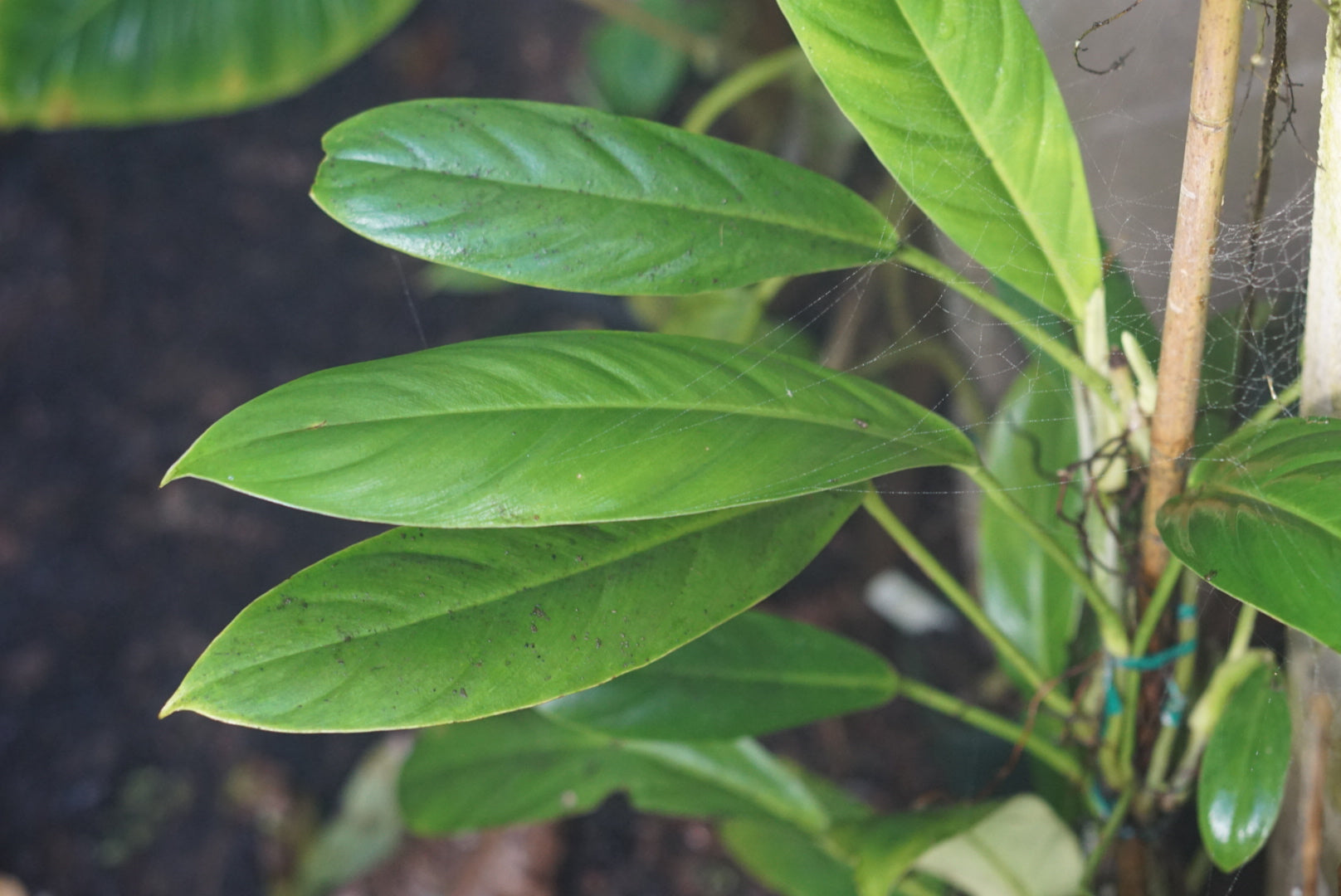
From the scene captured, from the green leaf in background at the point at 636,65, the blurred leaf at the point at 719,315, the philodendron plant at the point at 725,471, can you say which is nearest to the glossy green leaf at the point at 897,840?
the philodendron plant at the point at 725,471

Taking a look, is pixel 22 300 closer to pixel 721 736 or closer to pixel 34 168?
pixel 34 168

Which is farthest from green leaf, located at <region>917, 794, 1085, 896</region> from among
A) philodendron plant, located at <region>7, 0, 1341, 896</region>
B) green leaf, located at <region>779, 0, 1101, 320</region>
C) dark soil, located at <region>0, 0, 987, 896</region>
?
dark soil, located at <region>0, 0, 987, 896</region>

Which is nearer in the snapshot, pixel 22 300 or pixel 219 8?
pixel 219 8

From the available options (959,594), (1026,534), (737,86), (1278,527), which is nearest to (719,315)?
(737,86)

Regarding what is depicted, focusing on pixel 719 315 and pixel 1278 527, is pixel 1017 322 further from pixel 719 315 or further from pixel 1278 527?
pixel 719 315

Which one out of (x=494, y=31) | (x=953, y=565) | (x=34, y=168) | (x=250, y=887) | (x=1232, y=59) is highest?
(x=494, y=31)

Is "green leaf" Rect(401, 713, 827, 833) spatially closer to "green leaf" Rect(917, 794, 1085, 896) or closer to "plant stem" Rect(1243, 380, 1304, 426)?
"green leaf" Rect(917, 794, 1085, 896)

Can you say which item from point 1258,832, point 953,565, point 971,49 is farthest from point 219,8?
point 953,565
